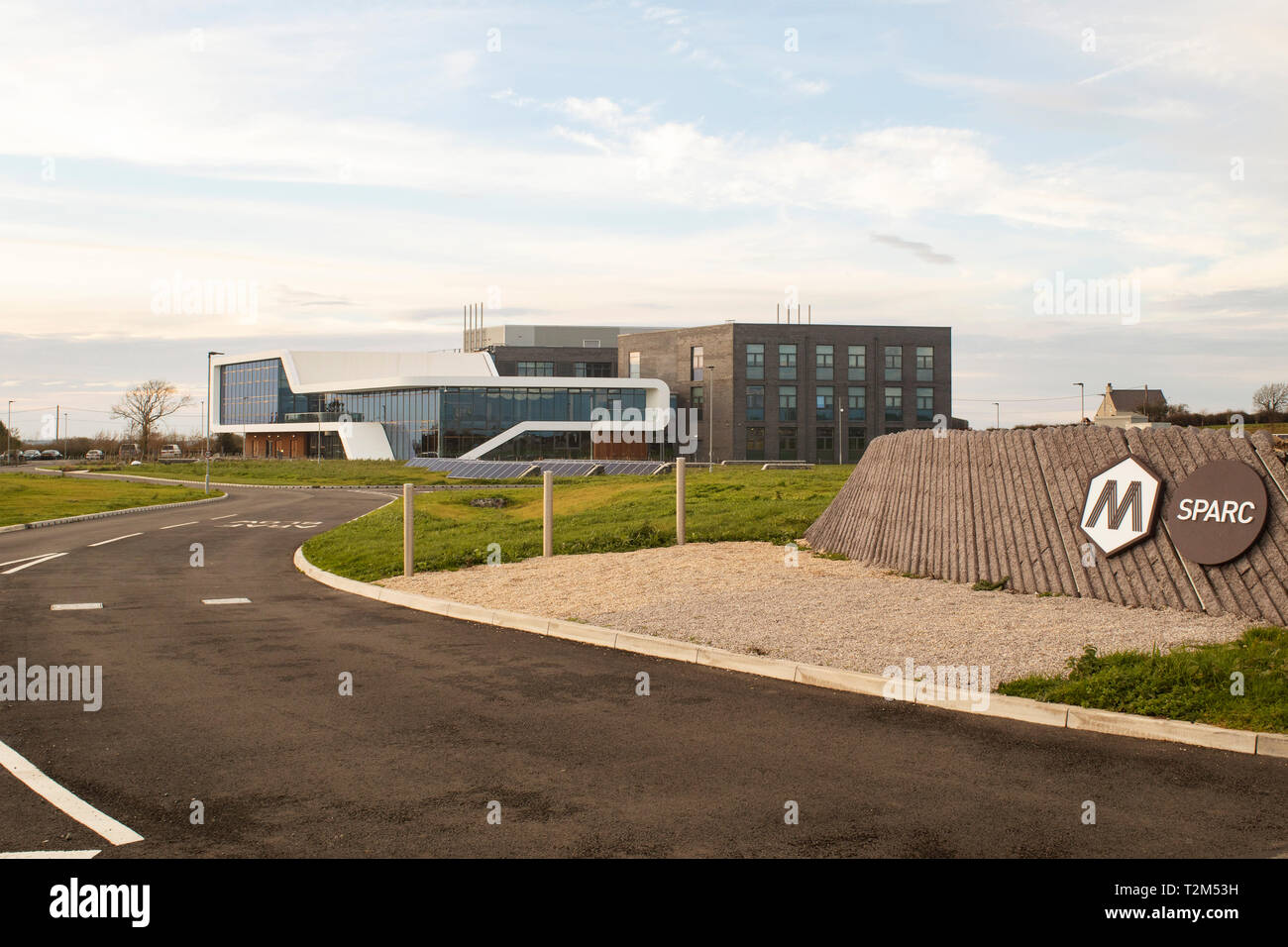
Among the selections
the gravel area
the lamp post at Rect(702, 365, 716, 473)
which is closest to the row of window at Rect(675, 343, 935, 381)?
the lamp post at Rect(702, 365, 716, 473)

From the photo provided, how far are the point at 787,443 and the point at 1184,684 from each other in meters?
79.7

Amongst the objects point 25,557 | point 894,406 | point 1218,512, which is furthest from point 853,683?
point 894,406

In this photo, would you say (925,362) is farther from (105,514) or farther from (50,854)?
(50,854)

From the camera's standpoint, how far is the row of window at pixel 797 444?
8650cm

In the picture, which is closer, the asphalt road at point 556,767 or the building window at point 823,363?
the asphalt road at point 556,767

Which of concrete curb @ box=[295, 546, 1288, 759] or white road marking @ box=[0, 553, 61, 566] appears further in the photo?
white road marking @ box=[0, 553, 61, 566]

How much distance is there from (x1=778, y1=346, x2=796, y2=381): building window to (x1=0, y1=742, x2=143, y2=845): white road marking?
82610 mm

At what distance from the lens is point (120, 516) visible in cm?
3275

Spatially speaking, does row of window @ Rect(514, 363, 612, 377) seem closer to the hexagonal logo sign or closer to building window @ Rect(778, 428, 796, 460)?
building window @ Rect(778, 428, 796, 460)

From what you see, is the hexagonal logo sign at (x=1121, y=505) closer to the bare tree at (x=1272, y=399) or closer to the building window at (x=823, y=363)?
the bare tree at (x=1272, y=399)

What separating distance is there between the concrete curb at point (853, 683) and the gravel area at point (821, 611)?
0.25 metres

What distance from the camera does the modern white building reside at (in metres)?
79.6

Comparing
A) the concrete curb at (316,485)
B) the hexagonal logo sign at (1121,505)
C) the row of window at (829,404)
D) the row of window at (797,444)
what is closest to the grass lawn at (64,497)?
the concrete curb at (316,485)
